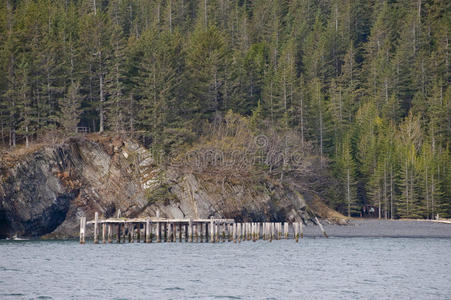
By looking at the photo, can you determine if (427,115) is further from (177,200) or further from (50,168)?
(50,168)

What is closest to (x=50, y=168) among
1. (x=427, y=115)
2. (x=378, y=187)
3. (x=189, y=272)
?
(x=189, y=272)

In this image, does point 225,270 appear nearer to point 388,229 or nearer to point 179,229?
point 179,229

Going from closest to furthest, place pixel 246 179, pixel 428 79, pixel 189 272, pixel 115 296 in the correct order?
pixel 115 296 → pixel 189 272 → pixel 246 179 → pixel 428 79

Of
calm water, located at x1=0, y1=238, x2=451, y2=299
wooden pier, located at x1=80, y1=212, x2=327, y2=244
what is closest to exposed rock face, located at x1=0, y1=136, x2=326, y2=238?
wooden pier, located at x1=80, y1=212, x2=327, y2=244

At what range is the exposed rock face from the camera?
66.4m

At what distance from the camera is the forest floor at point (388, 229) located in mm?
72875

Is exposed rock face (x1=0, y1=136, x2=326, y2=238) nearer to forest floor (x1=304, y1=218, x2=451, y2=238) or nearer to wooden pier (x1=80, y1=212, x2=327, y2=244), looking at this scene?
wooden pier (x1=80, y1=212, x2=327, y2=244)

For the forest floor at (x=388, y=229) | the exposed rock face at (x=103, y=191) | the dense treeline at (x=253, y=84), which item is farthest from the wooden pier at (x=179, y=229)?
the dense treeline at (x=253, y=84)

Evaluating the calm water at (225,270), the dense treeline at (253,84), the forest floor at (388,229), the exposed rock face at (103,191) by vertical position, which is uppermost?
the dense treeline at (253,84)

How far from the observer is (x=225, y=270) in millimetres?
42906

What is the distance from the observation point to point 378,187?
93.0m

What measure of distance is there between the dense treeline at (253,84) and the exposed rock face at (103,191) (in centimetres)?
409

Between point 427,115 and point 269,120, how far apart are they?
110ft

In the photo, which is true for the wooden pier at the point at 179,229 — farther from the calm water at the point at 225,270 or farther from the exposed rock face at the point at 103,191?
the exposed rock face at the point at 103,191
